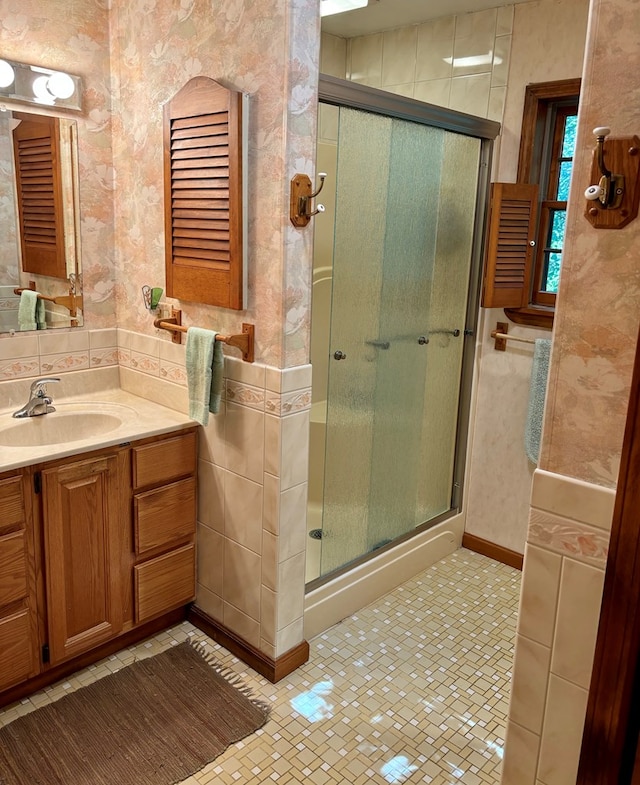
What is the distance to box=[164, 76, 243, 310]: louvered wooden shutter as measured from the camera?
196 centimetres

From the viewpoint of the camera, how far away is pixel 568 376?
118cm

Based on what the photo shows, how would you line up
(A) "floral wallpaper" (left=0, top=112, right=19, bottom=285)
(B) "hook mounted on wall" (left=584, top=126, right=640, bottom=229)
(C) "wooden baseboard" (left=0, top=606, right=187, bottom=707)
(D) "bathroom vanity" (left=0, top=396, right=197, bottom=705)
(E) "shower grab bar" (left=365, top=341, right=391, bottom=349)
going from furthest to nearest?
(E) "shower grab bar" (left=365, top=341, right=391, bottom=349), (A) "floral wallpaper" (left=0, top=112, right=19, bottom=285), (C) "wooden baseboard" (left=0, top=606, right=187, bottom=707), (D) "bathroom vanity" (left=0, top=396, right=197, bottom=705), (B) "hook mounted on wall" (left=584, top=126, right=640, bottom=229)

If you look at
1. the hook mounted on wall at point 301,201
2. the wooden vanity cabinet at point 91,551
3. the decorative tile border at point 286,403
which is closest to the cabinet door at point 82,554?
the wooden vanity cabinet at point 91,551

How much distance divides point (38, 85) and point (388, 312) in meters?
1.48

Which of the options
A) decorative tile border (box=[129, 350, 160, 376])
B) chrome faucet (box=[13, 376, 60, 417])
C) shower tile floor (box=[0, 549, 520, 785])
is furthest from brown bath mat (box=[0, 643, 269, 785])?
decorative tile border (box=[129, 350, 160, 376])

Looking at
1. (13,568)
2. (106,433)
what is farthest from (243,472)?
(13,568)

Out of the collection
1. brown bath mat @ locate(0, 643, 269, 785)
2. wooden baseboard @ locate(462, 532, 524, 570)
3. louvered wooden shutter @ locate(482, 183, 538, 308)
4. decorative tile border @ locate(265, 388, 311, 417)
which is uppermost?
louvered wooden shutter @ locate(482, 183, 538, 308)

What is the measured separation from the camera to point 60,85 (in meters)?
2.29

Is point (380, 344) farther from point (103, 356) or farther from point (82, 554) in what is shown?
point (82, 554)

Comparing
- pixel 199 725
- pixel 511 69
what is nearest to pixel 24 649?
pixel 199 725

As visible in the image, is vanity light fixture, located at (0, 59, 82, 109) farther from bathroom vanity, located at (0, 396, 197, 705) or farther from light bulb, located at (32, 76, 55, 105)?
bathroom vanity, located at (0, 396, 197, 705)

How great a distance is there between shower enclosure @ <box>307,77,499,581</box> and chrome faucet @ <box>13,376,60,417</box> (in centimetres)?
95

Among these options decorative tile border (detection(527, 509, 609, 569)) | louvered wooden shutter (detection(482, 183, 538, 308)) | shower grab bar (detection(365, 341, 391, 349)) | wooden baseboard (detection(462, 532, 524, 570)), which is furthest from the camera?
wooden baseboard (detection(462, 532, 524, 570))

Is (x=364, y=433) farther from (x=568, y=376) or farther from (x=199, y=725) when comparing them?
(x=568, y=376)
